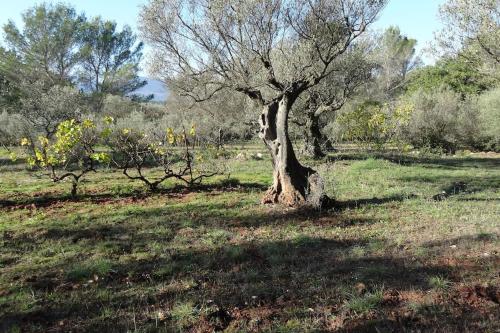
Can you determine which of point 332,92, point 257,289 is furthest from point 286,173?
point 332,92

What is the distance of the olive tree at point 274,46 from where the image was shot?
10256 mm

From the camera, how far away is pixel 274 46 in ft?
37.3

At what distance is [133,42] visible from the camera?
4469 cm

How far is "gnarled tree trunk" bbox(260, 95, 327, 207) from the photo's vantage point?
398 inches

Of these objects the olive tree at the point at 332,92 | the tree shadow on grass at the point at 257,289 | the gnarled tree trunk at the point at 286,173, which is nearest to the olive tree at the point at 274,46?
the gnarled tree trunk at the point at 286,173

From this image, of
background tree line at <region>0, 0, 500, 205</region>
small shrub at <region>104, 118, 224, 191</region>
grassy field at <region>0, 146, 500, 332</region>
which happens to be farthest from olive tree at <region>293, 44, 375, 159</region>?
grassy field at <region>0, 146, 500, 332</region>

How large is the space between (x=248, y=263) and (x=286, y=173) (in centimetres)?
445

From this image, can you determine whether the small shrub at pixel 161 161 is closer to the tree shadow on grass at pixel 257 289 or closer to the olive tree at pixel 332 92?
the olive tree at pixel 332 92

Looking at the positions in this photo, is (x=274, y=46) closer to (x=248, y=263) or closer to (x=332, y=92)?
(x=248, y=263)

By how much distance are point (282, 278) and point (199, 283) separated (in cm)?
107

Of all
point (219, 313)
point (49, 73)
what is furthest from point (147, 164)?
point (49, 73)

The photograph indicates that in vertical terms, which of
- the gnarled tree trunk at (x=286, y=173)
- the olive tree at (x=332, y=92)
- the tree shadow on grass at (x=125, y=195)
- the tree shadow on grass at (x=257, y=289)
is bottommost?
the tree shadow on grass at (x=257, y=289)

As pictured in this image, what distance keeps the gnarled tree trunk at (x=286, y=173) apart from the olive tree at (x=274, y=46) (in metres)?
0.02

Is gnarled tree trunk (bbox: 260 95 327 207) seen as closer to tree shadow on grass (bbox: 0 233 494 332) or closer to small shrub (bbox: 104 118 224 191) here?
small shrub (bbox: 104 118 224 191)
